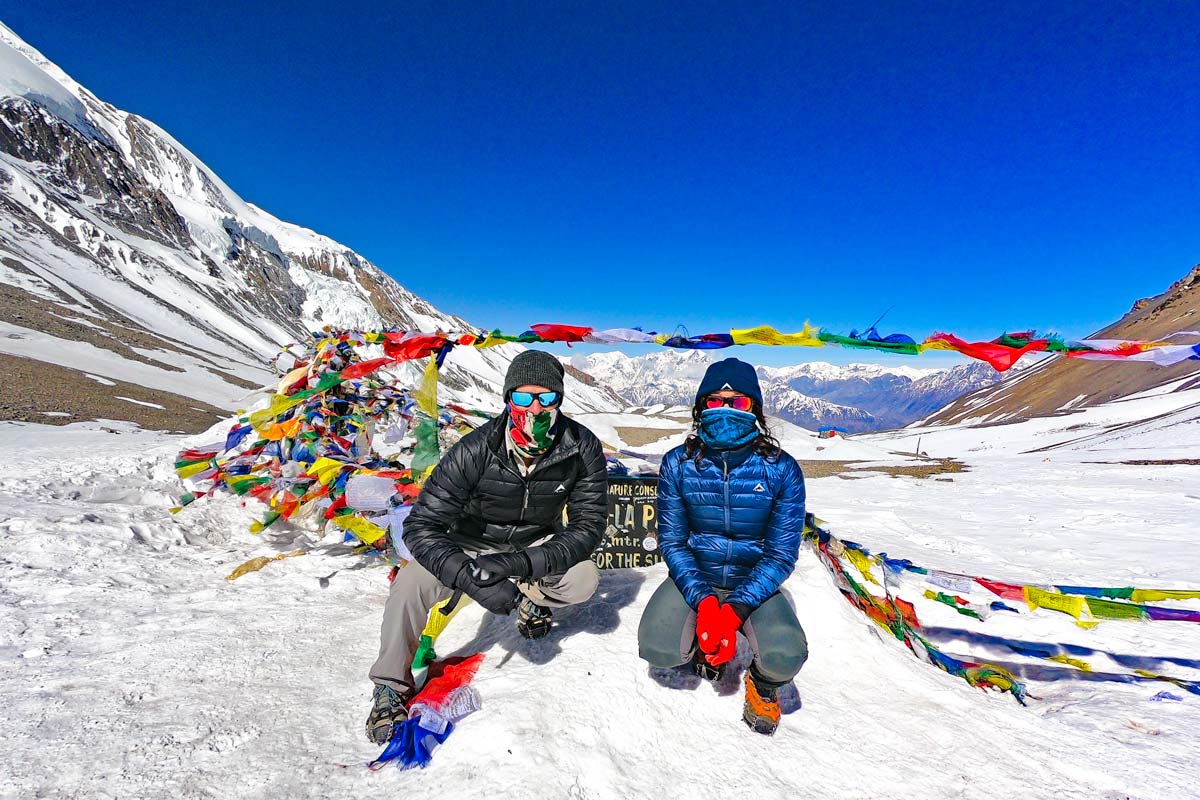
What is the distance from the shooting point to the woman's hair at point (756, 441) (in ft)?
12.0

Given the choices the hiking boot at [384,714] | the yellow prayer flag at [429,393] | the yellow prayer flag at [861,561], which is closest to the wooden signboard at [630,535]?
the yellow prayer flag at [861,561]

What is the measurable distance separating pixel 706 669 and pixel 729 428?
1479 millimetres

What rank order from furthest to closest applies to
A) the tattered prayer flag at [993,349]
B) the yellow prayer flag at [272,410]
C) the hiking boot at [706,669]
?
the yellow prayer flag at [272,410] < the tattered prayer flag at [993,349] < the hiking boot at [706,669]

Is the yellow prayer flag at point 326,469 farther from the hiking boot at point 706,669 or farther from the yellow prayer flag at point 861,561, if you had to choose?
the yellow prayer flag at point 861,561

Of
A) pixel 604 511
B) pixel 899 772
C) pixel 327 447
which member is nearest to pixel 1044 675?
pixel 899 772

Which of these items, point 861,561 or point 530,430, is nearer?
point 530,430

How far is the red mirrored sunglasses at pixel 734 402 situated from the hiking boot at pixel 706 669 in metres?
1.54

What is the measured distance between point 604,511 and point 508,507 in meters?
0.69

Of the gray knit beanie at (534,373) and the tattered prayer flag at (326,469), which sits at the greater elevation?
the gray knit beanie at (534,373)

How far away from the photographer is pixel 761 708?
3.19 metres

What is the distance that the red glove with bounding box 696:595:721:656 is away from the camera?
3.19 meters

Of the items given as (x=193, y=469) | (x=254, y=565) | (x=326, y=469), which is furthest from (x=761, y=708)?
(x=193, y=469)

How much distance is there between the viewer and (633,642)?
12.9 feet

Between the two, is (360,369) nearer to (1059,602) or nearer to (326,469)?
(326,469)
